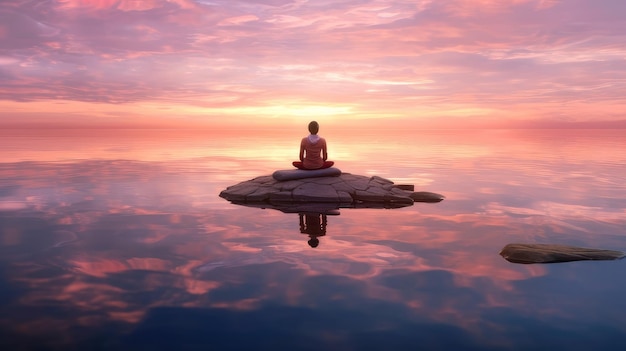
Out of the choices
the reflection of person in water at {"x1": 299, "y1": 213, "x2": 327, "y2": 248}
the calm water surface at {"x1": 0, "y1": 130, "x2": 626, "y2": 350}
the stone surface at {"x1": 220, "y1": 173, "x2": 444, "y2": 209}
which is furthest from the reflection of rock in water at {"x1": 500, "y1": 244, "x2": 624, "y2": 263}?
the stone surface at {"x1": 220, "y1": 173, "x2": 444, "y2": 209}

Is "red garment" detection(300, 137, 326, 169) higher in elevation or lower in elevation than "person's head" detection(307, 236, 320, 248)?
higher

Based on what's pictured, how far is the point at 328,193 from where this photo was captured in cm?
1694

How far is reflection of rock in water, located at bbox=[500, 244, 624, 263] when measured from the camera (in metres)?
9.59

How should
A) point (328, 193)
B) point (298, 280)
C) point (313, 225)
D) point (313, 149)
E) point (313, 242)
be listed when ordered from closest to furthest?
point (298, 280), point (313, 242), point (313, 225), point (328, 193), point (313, 149)

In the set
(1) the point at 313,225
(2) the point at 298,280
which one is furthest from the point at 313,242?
(2) the point at 298,280

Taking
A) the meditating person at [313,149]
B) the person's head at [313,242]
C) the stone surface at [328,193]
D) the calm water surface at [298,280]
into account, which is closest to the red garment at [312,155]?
the meditating person at [313,149]

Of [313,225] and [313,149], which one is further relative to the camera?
[313,149]

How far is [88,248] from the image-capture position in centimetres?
1045

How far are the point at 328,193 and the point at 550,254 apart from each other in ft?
27.4

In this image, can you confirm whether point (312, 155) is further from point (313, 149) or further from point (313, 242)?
point (313, 242)

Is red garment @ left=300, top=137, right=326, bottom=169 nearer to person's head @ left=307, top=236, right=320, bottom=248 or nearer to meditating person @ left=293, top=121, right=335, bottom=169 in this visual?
meditating person @ left=293, top=121, right=335, bottom=169

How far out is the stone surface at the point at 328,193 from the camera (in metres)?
16.7

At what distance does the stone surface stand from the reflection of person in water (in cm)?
172

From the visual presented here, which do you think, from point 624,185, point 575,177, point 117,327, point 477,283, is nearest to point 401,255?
point 477,283
